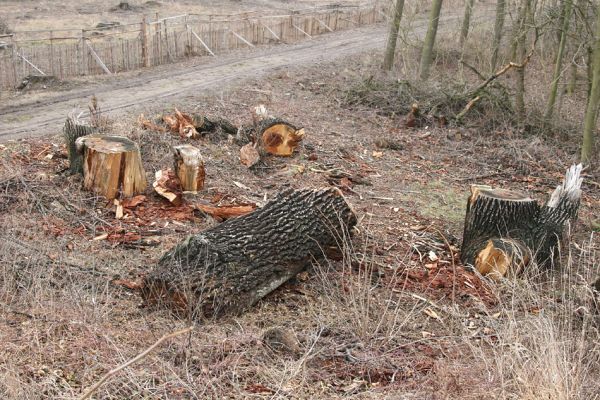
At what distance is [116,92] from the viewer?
14.0m

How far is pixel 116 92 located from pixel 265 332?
33.1 feet

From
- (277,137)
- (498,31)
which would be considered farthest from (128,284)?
(498,31)

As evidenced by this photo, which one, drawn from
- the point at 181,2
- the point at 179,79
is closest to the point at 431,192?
the point at 179,79

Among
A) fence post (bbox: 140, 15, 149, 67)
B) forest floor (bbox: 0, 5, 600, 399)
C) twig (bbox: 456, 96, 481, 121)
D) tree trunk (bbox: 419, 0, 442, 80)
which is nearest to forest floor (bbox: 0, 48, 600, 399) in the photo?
forest floor (bbox: 0, 5, 600, 399)

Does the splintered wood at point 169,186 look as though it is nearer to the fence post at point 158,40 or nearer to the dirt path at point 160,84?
the dirt path at point 160,84

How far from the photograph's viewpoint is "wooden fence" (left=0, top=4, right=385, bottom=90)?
14516 mm

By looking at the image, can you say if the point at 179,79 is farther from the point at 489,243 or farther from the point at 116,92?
the point at 489,243

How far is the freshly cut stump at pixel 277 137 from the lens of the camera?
982cm

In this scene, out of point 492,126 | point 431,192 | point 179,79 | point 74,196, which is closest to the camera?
point 74,196

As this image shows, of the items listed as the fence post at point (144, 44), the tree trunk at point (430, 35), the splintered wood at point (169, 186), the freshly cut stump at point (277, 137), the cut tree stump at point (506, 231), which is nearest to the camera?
the cut tree stump at point (506, 231)

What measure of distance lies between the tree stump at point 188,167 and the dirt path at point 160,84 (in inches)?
134

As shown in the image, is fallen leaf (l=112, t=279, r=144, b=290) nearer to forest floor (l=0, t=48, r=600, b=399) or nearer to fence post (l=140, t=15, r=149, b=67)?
forest floor (l=0, t=48, r=600, b=399)

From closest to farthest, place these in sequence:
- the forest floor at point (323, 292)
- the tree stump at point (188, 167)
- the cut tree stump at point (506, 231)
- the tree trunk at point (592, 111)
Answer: the forest floor at point (323, 292), the cut tree stump at point (506, 231), the tree stump at point (188, 167), the tree trunk at point (592, 111)

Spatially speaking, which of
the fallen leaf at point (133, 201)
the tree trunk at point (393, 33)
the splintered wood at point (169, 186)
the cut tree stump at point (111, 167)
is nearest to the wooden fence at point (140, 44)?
the tree trunk at point (393, 33)
